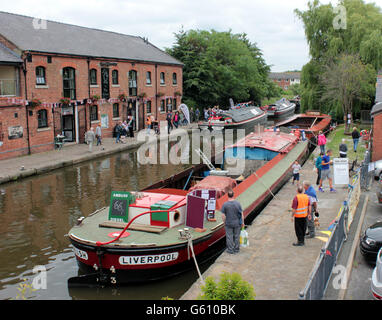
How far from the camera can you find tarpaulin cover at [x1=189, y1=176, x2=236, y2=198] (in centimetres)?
1226

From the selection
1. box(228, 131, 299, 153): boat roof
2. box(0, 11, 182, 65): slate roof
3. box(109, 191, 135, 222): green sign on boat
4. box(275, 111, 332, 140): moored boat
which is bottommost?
box(109, 191, 135, 222): green sign on boat

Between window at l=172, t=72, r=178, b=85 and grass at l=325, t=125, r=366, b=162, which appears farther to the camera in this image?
window at l=172, t=72, r=178, b=85

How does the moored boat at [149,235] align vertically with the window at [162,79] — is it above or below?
below

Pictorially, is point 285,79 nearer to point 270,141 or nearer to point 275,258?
point 270,141

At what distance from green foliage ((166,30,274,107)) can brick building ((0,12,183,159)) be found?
26.3ft

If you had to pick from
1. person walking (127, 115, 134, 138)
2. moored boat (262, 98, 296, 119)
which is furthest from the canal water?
moored boat (262, 98, 296, 119)

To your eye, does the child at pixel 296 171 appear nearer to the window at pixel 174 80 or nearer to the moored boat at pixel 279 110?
the window at pixel 174 80

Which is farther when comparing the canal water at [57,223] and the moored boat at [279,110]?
the moored boat at [279,110]

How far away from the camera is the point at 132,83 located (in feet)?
110

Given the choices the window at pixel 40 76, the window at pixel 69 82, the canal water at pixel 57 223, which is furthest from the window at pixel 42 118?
the canal water at pixel 57 223

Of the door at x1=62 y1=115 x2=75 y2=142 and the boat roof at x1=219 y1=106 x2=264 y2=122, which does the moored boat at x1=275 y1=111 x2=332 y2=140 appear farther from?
the door at x1=62 y1=115 x2=75 y2=142

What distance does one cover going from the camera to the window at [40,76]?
24031 millimetres

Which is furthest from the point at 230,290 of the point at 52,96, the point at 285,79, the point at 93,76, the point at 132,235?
the point at 285,79
